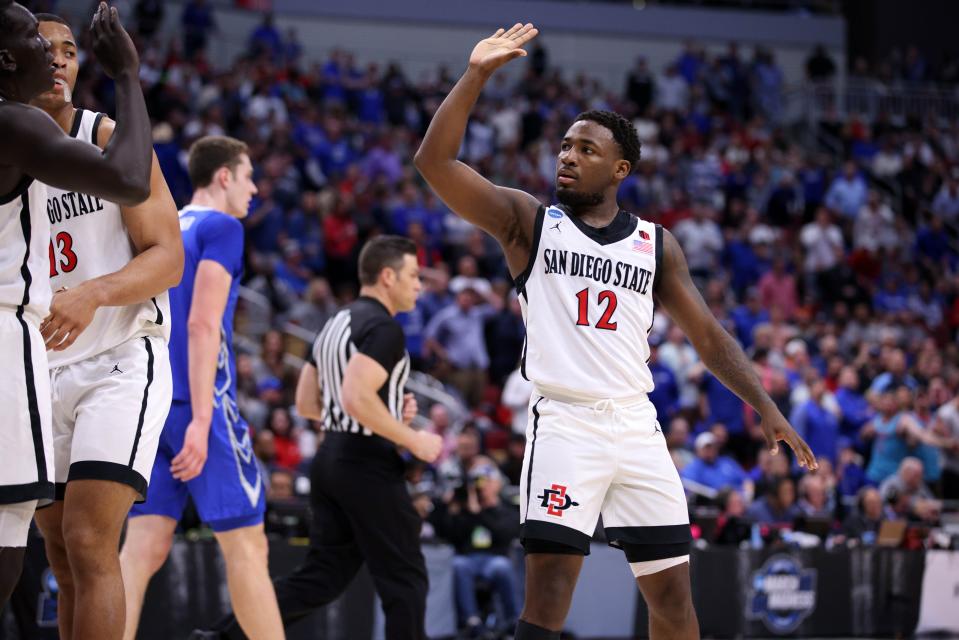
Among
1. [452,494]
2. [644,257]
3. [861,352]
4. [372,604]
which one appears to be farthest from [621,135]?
[861,352]

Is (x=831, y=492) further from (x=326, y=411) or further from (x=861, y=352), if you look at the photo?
(x=326, y=411)

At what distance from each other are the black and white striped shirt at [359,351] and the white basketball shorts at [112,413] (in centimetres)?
179

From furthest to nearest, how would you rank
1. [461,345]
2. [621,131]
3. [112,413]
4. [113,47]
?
1. [461,345]
2. [621,131]
3. [112,413]
4. [113,47]

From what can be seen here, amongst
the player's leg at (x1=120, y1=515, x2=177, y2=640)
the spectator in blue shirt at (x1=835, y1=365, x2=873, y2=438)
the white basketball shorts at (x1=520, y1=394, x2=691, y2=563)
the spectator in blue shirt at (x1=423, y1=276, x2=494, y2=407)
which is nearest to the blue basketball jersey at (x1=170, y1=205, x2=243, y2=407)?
the player's leg at (x1=120, y1=515, x2=177, y2=640)

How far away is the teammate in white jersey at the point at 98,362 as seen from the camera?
→ 4078 mm

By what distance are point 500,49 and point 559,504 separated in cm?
169

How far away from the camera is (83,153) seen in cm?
359

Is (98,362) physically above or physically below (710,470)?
above

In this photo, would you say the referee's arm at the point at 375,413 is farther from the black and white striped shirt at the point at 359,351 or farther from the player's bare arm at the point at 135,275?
the player's bare arm at the point at 135,275

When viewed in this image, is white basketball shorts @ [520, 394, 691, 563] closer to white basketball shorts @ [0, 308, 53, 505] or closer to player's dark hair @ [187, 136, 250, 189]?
white basketball shorts @ [0, 308, 53, 505]

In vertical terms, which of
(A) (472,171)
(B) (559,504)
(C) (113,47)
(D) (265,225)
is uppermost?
(D) (265,225)

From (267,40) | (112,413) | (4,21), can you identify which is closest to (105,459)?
(112,413)

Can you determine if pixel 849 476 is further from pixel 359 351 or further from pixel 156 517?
pixel 156 517

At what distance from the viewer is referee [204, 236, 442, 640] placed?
6.01 meters
